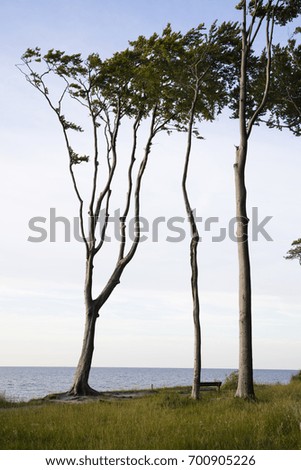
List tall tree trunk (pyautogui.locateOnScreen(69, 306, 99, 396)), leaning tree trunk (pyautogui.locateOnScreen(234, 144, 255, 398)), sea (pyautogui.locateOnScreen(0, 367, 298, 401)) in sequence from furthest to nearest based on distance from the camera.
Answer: sea (pyautogui.locateOnScreen(0, 367, 298, 401))
tall tree trunk (pyautogui.locateOnScreen(69, 306, 99, 396))
leaning tree trunk (pyautogui.locateOnScreen(234, 144, 255, 398))

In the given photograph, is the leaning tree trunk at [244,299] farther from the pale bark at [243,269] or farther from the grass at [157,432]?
the grass at [157,432]

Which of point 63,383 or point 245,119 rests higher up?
point 245,119

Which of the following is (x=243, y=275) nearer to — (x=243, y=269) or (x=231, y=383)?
(x=243, y=269)

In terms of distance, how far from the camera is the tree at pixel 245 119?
15.6 metres

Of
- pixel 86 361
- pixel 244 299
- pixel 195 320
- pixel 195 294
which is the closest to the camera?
pixel 244 299

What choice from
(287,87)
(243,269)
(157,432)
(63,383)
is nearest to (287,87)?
(287,87)

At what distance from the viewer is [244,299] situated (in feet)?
52.0

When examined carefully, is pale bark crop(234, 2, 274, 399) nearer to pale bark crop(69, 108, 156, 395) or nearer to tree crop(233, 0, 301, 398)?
tree crop(233, 0, 301, 398)

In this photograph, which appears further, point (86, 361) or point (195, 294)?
point (86, 361)

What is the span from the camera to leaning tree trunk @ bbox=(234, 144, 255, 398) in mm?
15578

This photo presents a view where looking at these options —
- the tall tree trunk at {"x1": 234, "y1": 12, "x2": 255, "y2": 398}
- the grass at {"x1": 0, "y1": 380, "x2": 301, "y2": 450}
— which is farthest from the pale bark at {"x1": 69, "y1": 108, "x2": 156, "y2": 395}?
the grass at {"x1": 0, "y1": 380, "x2": 301, "y2": 450}

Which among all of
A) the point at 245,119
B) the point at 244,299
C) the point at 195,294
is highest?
the point at 245,119

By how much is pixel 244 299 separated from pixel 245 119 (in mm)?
6159

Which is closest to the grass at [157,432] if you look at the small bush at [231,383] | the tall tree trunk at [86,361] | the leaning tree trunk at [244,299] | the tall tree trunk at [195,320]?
the leaning tree trunk at [244,299]
